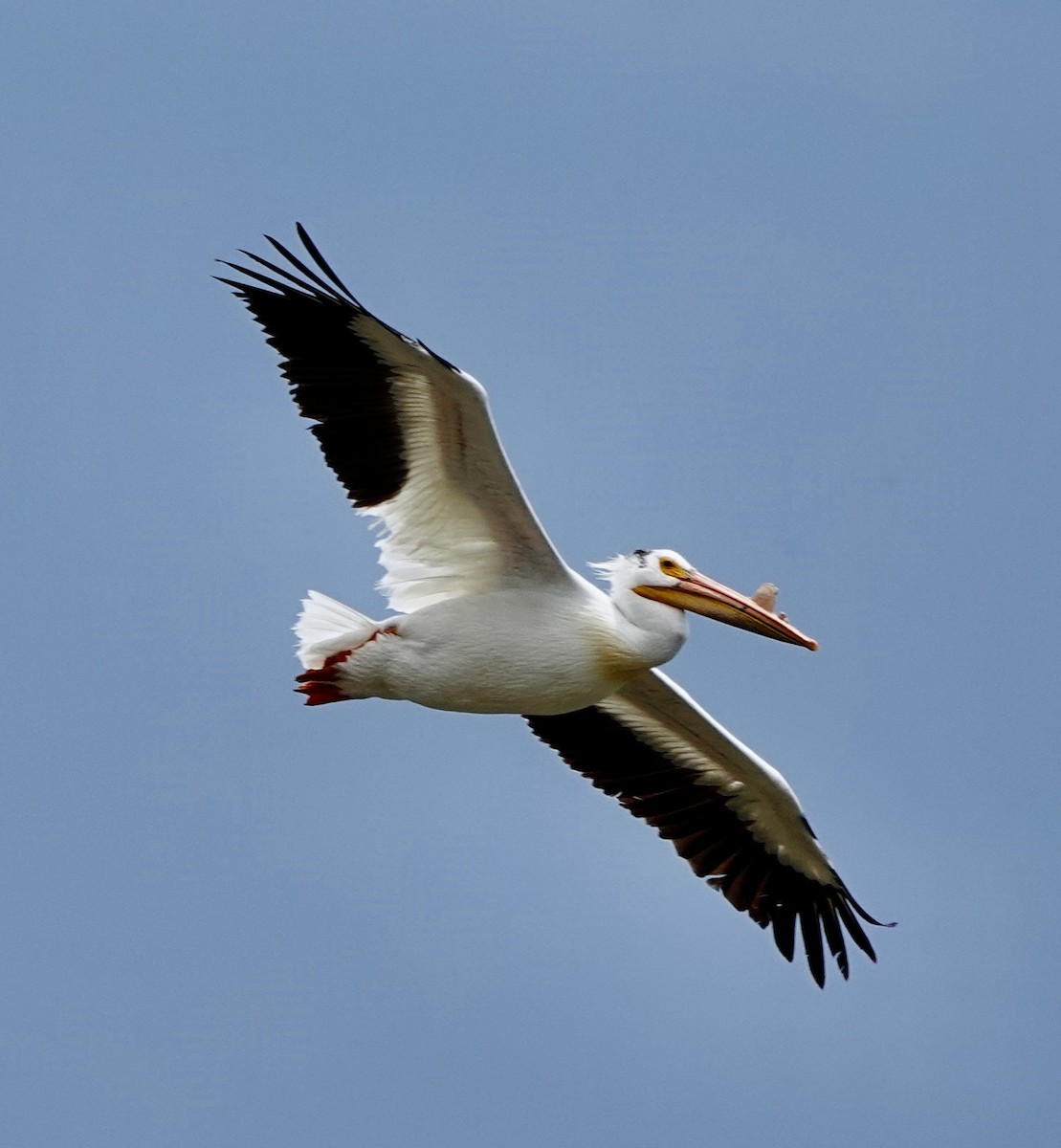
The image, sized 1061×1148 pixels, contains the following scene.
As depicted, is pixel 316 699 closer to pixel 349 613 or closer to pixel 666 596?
pixel 349 613

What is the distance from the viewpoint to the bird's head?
1032 centimetres

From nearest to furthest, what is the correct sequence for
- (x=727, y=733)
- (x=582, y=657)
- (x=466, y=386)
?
(x=466, y=386), (x=582, y=657), (x=727, y=733)

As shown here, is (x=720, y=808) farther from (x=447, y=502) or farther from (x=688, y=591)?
(x=447, y=502)

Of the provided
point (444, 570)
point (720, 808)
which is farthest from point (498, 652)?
point (720, 808)

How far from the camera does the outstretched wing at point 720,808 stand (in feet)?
37.9

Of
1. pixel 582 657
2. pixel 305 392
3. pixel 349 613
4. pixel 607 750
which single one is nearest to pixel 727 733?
pixel 607 750

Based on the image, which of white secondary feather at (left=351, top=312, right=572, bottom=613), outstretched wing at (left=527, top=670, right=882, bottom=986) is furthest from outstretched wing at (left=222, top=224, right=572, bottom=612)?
outstretched wing at (left=527, top=670, right=882, bottom=986)

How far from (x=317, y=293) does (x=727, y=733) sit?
333 cm

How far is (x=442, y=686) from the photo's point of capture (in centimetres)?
1011

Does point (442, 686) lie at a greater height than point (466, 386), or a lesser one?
lesser

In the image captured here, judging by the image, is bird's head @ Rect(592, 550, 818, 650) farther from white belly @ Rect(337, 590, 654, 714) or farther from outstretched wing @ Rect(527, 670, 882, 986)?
outstretched wing @ Rect(527, 670, 882, 986)

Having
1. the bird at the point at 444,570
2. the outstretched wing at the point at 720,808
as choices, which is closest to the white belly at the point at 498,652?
the bird at the point at 444,570

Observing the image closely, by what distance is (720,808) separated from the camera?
38.6ft

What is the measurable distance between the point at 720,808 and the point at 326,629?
274 cm
